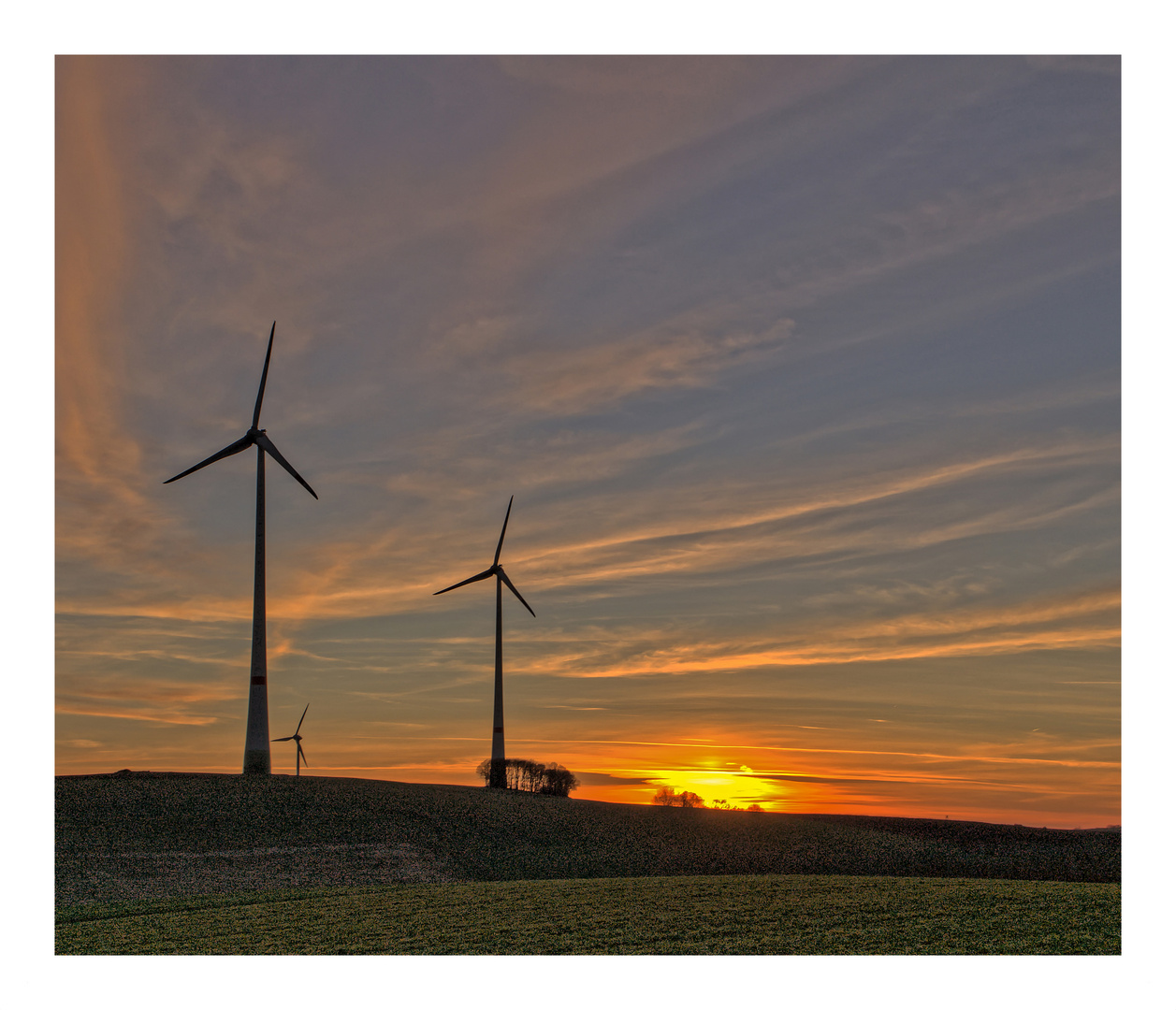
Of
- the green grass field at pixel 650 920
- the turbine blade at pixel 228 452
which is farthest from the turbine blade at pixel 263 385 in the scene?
the green grass field at pixel 650 920

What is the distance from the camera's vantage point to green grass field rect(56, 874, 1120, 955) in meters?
17.0

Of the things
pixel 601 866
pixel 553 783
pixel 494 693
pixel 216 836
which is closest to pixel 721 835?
pixel 601 866

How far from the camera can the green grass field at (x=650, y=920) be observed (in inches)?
671

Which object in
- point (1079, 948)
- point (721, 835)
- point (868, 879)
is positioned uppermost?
point (1079, 948)

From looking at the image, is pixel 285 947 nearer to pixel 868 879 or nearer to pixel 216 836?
pixel 868 879

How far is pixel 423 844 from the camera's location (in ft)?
134

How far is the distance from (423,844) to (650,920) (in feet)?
79.9

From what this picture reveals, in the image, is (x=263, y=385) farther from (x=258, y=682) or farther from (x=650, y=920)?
(x=650, y=920)

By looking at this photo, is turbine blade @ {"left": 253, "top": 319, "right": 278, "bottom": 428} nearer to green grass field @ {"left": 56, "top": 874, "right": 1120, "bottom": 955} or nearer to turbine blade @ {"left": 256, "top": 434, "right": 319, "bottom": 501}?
turbine blade @ {"left": 256, "top": 434, "right": 319, "bottom": 501}

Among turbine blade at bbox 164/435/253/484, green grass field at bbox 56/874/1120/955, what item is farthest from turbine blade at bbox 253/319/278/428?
green grass field at bbox 56/874/1120/955

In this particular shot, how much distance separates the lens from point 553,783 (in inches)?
3533

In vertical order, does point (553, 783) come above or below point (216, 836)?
below

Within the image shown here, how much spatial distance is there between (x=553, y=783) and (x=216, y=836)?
177ft

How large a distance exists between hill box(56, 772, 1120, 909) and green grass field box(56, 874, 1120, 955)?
8.21 m
